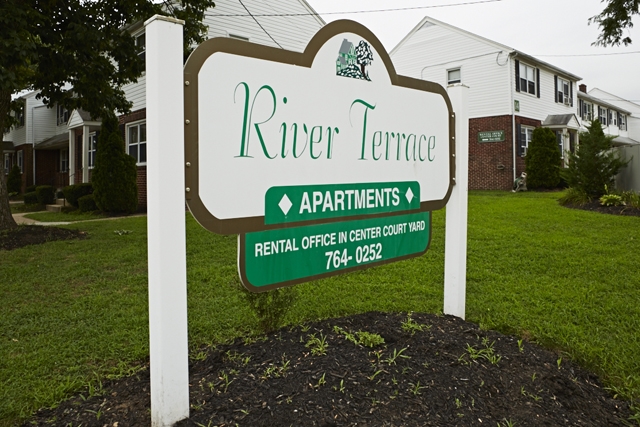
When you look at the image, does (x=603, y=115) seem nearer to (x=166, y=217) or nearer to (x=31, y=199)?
(x=31, y=199)

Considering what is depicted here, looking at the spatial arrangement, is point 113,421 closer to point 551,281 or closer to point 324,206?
point 324,206

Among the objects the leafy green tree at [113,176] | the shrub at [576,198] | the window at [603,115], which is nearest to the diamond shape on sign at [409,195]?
the shrub at [576,198]

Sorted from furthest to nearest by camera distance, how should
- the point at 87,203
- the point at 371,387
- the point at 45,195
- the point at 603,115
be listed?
1. the point at 603,115
2. the point at 45,195
3. the point at 87,203
4. the point at 371,387

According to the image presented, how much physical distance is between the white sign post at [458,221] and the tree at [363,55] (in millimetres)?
965

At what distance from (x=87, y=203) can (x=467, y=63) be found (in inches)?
653

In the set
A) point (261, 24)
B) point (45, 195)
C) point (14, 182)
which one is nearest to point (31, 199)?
point (45, 195)

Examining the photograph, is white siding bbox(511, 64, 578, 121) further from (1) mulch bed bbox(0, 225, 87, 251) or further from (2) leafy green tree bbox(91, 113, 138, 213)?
(1) mulch bed bbox(0, 225, 87, 251)

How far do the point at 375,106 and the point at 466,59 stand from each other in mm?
20744

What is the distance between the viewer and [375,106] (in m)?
3.20

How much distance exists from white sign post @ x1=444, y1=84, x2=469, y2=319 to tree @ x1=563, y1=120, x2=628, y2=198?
10677mm

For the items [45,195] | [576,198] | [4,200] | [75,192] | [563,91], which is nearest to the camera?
[4,200]

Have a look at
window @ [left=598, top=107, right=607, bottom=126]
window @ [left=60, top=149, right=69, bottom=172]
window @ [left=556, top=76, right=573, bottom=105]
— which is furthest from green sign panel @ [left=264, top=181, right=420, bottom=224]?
window @ [left=598, top=107, right=607, bottom=126]

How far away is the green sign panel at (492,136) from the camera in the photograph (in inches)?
839

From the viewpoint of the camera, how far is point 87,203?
621 inches
